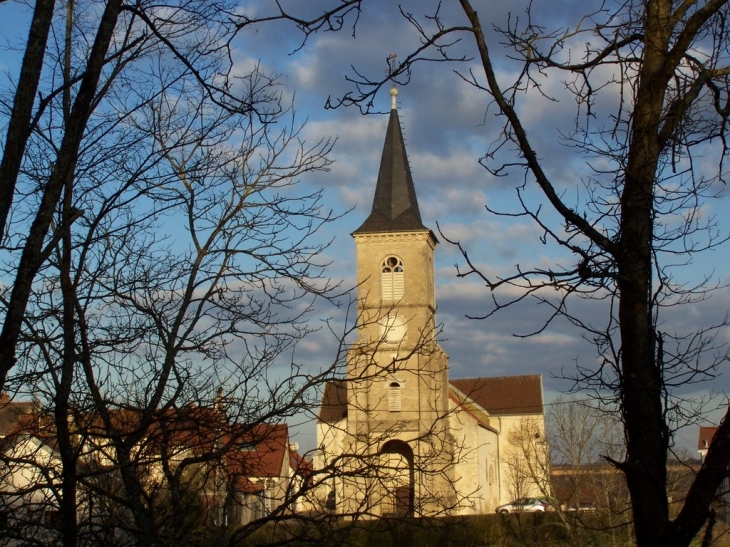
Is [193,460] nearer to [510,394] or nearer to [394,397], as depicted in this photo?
[394,397]

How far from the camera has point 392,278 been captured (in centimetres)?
4031

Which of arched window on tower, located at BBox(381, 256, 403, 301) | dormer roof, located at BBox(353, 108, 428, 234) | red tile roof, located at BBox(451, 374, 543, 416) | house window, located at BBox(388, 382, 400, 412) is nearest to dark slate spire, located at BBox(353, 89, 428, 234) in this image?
dormer roof, located at BBox(353, 108, 428, 234)

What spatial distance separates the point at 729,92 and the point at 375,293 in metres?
36.2

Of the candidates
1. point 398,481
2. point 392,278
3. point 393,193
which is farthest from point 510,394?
point 398,481

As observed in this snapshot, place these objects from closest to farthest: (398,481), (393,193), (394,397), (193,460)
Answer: (193,460) → (398,481) → (394,397) → (393,193)

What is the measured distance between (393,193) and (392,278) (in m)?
4.50

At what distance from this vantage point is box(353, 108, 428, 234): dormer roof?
4053cm

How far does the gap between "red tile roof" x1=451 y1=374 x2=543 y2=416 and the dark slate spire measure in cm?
2548

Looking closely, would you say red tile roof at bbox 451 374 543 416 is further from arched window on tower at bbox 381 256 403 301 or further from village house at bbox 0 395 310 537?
village house at bbox 0 395 310 537

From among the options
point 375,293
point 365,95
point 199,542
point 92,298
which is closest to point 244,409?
point 199,542

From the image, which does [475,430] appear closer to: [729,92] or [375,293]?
[375,293]

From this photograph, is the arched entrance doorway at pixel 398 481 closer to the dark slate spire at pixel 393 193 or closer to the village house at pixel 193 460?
the village house at pixel 193 460

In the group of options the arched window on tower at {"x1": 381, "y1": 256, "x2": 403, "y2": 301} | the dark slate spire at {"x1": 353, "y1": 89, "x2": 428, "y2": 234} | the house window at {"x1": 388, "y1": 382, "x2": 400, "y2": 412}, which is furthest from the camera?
the dark slate spire at {"x1": 353, "y1": 89, "x2": 428, "y2": 234}

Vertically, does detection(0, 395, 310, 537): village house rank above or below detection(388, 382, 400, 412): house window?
below
